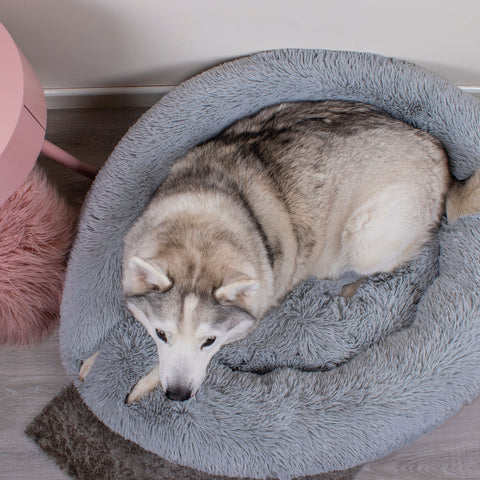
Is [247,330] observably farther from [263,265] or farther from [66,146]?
[66,146]

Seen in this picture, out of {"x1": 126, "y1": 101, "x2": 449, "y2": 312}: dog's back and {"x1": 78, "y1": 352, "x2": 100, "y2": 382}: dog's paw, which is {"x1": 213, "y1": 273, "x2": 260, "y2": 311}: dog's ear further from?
{"x1": 78, "y1": 352, "x2": 100, "y2": 382}: dog's paw

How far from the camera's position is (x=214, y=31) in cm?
183

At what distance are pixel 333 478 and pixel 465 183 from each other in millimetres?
1404

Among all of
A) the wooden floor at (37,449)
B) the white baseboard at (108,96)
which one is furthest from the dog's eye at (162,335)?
the white baseboard at (108,96)

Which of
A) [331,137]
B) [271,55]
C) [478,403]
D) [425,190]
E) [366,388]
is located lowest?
[478,403]

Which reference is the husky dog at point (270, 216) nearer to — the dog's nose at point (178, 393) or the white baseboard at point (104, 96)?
the dog's nose at point (178, 393)

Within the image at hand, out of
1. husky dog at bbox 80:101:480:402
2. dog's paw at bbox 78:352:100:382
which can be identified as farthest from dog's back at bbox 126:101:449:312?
dog's paw at bbox 78:352:100:382

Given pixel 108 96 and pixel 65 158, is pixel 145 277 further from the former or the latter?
pixel 108 96

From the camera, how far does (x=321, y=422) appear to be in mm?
1829

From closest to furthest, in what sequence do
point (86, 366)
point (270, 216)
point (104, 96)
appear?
point (270, 216) → point (86, 366) → point (104, 96)

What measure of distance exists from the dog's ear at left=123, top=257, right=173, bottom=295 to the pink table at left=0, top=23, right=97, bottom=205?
45 cm

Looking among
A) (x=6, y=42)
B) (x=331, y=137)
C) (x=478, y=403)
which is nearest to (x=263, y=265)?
(x=331, y=137)

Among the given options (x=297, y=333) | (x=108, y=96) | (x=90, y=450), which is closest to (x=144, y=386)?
(x=90, y=450)

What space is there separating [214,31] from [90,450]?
6.31 ft
